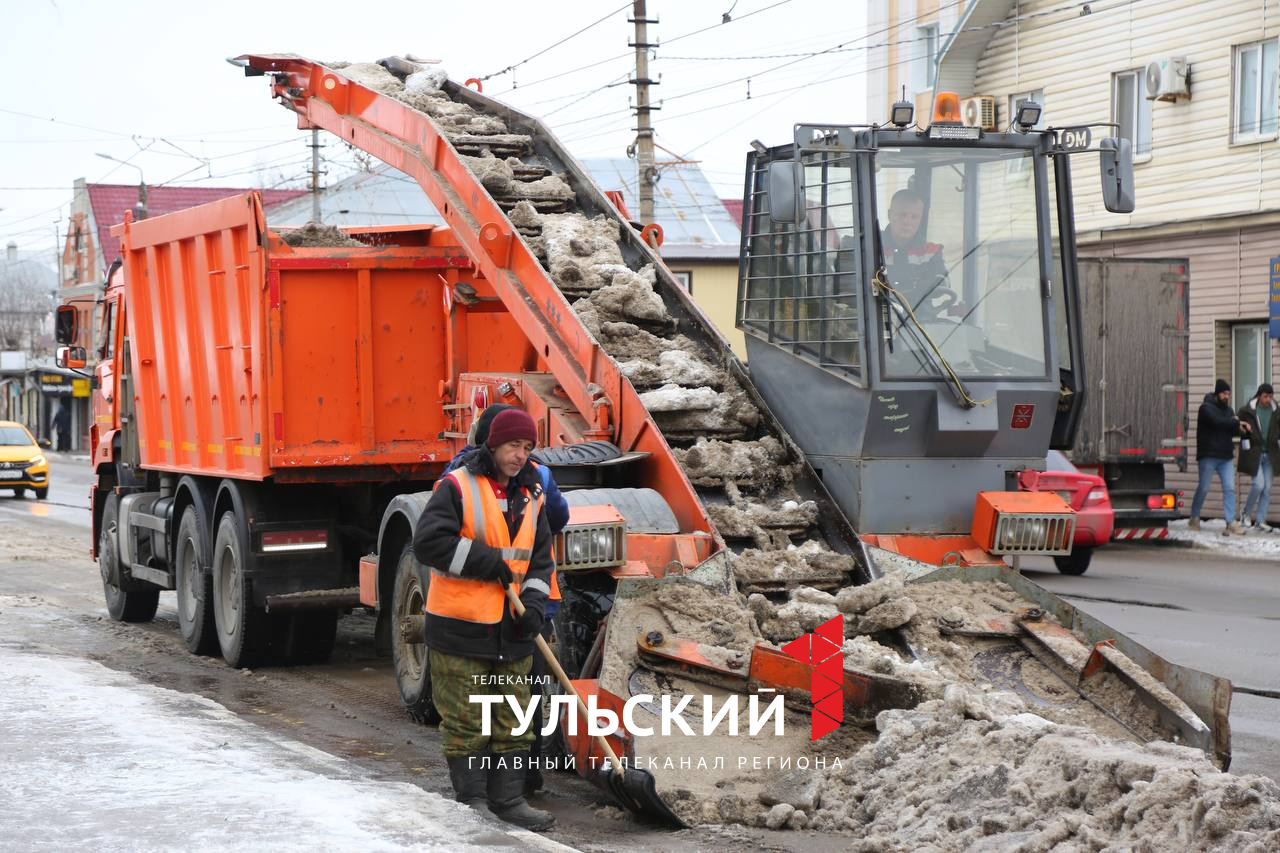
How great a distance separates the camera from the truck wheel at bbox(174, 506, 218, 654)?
37.3 feet

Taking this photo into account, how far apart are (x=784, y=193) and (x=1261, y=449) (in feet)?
46.8

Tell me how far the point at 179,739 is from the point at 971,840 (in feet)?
11.4

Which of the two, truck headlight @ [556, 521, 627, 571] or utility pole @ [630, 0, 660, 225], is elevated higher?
utility pole @ [630, 0, 660, 225]

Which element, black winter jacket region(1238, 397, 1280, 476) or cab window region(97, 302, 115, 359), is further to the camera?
black winter jacket region(1238, 397, 1280, 476)

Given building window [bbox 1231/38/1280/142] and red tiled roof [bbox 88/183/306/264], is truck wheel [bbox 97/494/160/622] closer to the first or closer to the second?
building window [bbox 1231/38/1280/142]

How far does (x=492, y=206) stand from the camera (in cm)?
951

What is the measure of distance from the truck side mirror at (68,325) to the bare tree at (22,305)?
7458 centimetres

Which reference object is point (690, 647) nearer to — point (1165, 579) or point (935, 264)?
point (935, 264)

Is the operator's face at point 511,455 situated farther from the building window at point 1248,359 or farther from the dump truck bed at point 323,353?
the building window at point 1248,359

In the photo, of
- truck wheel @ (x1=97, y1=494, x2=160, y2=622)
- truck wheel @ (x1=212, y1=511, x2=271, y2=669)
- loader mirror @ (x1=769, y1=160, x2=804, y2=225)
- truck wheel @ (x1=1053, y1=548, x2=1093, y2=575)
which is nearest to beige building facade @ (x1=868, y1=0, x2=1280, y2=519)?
truck wheel @ (x1=1053, y1=548, x2=1093, y2=575)

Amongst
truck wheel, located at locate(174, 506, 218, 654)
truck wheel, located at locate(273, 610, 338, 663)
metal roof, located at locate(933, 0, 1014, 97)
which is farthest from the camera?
metal roof, located at locate(933, 0, 1014, 97)

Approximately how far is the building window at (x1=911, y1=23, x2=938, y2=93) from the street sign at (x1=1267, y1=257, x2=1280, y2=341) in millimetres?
9550

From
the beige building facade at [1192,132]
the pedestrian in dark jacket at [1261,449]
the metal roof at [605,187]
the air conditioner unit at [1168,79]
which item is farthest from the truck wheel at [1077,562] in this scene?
the metal roof at [605,187]

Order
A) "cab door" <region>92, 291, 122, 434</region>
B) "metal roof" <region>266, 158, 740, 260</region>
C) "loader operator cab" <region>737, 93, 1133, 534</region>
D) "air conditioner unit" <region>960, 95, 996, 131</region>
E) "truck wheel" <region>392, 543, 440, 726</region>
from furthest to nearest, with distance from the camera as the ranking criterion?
1. "metal roof" <region>266, 158, 740, 260</region>
2. "cab door" <region>92, 291, 122, 434</region>
3. "truck wheel" <region>392, 543, 440, 726</region>
4. "air conditioner unit" <region>960, 95, 996, 131</region>
5. "loader operator cab" <region>737, 93, 1133, 534</region>
